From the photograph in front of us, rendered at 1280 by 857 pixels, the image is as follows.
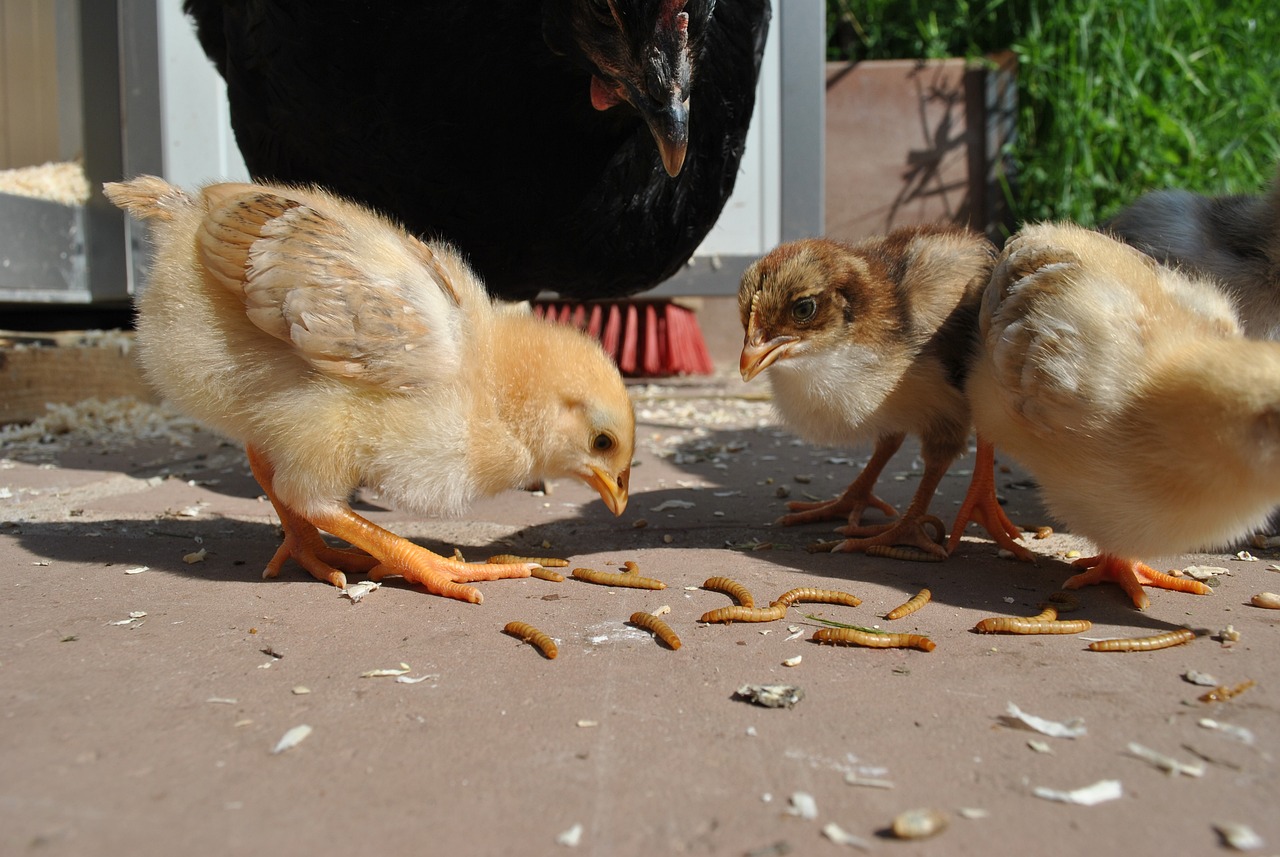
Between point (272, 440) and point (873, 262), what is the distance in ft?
5.21

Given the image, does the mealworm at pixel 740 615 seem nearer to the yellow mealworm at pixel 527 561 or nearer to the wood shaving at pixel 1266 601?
the yellow mealworm at pixel 527 561

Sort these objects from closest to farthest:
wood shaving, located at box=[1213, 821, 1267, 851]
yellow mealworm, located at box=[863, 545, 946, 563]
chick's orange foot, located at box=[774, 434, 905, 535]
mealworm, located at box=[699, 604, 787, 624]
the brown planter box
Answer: wood shaving, located at box=[1213, 821, 1267, 851] < mealworm, located at box=[699, 604, 787, 624] < yellow mealworm, located at box=[863, 545, 946, 563] < chick's orange foot, located at box=[774, 434, 905, 535] < the brown planter box

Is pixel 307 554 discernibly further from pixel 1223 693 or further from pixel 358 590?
pixel 1223 693

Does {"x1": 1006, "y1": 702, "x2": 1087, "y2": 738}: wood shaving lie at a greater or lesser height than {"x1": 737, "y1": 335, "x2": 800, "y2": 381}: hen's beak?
lesser

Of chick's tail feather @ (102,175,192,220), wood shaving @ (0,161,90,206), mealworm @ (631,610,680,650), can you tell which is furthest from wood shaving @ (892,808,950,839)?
wood shaving @ (0,161,90,206)

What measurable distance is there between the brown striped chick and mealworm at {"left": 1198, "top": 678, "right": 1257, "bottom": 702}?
36.0 inches

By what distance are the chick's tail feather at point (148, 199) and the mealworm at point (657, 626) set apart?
1.45 meters

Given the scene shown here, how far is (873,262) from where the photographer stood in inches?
101

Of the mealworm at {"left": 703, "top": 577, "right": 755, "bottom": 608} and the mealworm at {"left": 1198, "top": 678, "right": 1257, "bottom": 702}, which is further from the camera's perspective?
the mealworm at {"left": 703, "top": 577, "right": 755, "bottom": 608}

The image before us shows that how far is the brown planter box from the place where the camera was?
21.1 ft

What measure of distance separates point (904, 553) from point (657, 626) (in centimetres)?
86

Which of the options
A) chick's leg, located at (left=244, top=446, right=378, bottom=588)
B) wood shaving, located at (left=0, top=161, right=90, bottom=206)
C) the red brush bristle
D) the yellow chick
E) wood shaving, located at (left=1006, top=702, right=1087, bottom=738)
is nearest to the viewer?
wood shaving, located at (left=1006, top=702, right=1087, bottom=738)

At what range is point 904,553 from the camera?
2.34 metres

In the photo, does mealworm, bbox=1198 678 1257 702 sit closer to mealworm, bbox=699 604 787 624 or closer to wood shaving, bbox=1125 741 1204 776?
wood shaving, bbox=1125 741 1204 776
